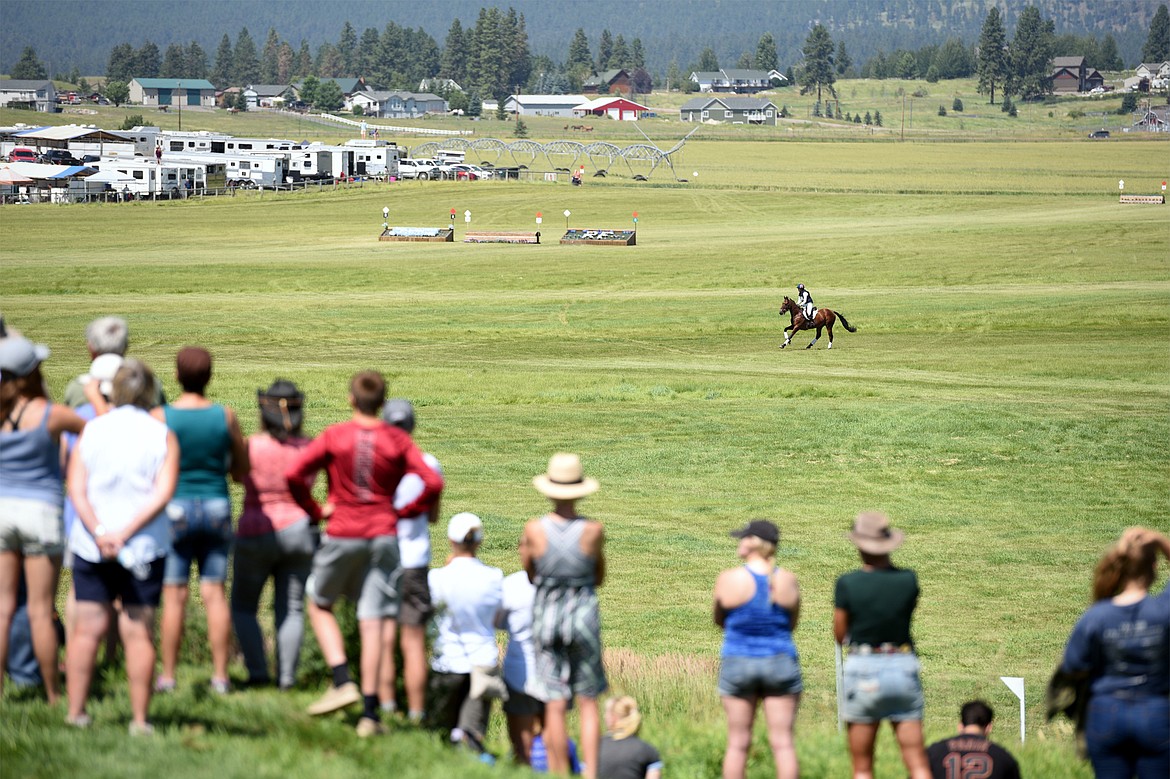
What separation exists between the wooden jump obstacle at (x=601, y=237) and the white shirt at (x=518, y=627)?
58.7 metres

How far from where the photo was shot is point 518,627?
917 cm

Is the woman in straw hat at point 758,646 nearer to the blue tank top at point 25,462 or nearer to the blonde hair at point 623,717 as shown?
the blonde hair at point 623,717

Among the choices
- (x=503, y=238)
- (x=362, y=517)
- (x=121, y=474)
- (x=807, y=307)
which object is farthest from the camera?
(x=503, y=238)

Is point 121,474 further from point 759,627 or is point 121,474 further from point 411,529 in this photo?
point 759,627

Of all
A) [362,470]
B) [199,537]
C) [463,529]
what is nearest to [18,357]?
[199,537]

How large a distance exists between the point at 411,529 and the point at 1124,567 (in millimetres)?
4367

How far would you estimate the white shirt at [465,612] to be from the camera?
908cm

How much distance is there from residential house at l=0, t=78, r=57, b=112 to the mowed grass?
116 metres

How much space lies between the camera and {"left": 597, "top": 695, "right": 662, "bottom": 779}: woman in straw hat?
8.86m

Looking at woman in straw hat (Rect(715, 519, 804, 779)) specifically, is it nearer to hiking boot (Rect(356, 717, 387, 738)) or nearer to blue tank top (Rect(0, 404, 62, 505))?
hiking boot (Rect(356, 717, 387, 738))

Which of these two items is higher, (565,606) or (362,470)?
(362,470)

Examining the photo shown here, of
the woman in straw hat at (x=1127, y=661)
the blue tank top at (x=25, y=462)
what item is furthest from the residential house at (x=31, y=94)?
the woman in straw hat at (x=1127, y=661)

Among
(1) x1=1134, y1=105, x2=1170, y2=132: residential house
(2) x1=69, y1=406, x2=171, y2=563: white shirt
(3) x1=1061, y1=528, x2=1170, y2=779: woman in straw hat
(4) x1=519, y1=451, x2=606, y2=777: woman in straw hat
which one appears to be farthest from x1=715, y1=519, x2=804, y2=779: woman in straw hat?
(1) x1=1134, y1=105, x2=1170, y2=132: residential house

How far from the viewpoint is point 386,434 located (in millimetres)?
8633
